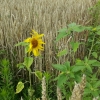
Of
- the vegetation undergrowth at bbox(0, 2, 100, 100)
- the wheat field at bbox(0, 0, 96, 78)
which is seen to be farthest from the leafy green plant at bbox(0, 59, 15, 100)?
the wheat field at bbox(0, 0, 96, 78)

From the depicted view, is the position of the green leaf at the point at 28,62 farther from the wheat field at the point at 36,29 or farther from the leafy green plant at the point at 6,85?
the wheat field at the point at 36,29

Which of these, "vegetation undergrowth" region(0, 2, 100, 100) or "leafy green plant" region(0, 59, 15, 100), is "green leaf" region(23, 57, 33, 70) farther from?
"leafy green plant" region(0, 59, 15, 100)

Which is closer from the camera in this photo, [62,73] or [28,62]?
[62,73]

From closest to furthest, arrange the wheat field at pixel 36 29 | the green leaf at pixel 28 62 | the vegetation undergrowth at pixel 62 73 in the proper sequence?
1. the vegetation undergrowth at pixel 62 73
2. the green leaf at pixel 28 62
3. the wheat field at pixel 36 29

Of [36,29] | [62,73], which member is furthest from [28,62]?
[36,29]

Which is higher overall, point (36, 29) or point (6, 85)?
point (36, 29)

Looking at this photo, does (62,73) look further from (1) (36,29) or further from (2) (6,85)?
(1) (36,29)

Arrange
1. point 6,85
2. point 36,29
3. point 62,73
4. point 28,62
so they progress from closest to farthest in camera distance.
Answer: point 62,73, point 28,62, point 6,85, point 36,29

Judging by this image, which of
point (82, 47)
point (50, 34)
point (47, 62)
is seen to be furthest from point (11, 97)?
point (82, 47)

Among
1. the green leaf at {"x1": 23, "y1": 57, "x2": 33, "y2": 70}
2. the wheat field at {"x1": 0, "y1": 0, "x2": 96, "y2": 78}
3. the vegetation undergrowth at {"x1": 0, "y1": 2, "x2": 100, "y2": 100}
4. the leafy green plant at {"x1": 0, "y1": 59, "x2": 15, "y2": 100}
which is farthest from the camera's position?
the wheat field at {"x1": 0, "y1": 0, "x2": 96, "y2": 78}

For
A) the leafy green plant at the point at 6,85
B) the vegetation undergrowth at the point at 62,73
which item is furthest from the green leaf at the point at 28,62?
the leafy green plant at the point at 6,85

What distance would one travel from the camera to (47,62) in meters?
1.83

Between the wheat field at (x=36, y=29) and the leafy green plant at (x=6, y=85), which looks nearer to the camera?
the leafy green plant at (x=6, y=85)

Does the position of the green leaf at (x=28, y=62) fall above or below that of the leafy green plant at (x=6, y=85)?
above
